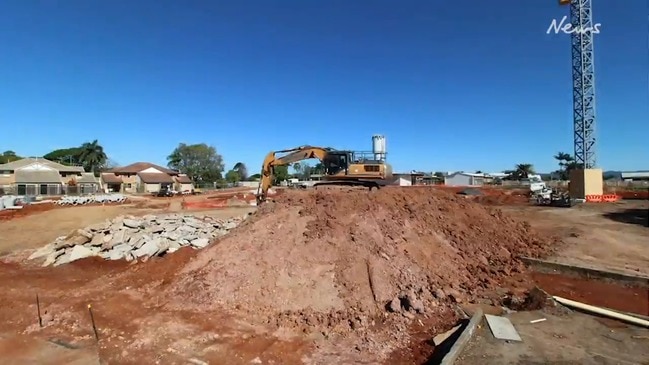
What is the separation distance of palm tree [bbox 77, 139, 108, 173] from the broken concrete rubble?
79.0 m

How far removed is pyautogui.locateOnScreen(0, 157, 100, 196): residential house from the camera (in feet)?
158

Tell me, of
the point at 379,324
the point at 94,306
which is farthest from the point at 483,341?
the point at 94,306

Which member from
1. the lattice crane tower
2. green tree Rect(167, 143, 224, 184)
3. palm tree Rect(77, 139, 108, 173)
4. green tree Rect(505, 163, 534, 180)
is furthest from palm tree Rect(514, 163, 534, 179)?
palm tree Rect(77, 139, 108, 173)

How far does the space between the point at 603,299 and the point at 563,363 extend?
4146 millimetres

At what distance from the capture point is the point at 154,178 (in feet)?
210

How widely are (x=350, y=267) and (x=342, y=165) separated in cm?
742

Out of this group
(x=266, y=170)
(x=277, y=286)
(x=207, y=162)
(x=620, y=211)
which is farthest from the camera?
(x=207, y=162)

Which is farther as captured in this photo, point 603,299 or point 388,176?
point 388,176

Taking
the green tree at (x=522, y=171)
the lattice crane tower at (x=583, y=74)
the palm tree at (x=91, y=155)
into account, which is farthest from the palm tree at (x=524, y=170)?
the palm tree at (x=91, y=155)

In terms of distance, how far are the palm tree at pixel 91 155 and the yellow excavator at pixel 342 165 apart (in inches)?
3167

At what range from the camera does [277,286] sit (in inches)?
307

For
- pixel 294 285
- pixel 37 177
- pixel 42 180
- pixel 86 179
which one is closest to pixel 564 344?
pixel 294 285

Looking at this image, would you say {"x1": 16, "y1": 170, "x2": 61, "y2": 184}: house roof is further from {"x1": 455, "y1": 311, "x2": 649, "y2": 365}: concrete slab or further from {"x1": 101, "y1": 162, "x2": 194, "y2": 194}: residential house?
{"x1": 455, "y1": 311, "x2": 649, "y2": 365}: concrete slab

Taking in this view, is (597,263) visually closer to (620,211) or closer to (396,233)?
(396,233)
